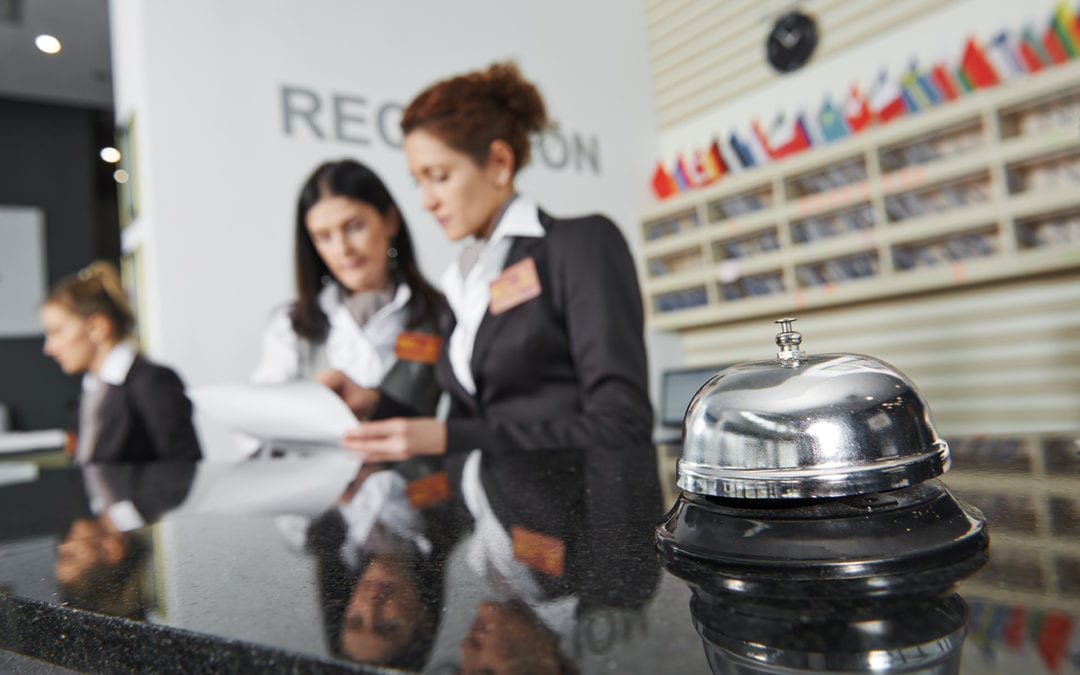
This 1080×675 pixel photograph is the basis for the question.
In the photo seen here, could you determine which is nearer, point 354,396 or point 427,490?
point 427,490

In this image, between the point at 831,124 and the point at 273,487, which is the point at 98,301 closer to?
the point at 273,487

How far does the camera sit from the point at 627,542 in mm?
454

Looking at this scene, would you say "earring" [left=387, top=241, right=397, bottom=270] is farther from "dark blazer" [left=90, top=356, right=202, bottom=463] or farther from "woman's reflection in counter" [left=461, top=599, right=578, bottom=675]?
"woman's reflection in counter" [left=461, top=599, right=578, bottom=675]

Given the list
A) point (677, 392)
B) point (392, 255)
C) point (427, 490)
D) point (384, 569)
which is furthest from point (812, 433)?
point (392, 255)

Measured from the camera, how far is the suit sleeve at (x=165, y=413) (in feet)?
8.26

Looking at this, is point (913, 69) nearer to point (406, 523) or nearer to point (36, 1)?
point (406, 523)

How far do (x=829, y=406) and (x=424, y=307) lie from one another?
7.77ft

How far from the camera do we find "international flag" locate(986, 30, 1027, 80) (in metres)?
2.77

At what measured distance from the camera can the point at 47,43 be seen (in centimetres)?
460

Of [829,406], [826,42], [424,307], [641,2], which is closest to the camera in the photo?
[829,406]

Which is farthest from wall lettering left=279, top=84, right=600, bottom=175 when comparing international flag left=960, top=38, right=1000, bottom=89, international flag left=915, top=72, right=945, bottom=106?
international flag left=960, top=38, right=1000, bottom=89

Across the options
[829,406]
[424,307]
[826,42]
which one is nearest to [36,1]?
[424,307]

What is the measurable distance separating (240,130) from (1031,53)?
2.96m

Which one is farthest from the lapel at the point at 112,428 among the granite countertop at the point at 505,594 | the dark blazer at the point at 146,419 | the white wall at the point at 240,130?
the granite countertop at the point at 505,594
